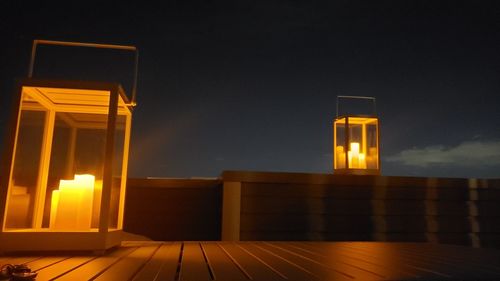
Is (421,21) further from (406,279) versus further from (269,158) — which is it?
(406,279)

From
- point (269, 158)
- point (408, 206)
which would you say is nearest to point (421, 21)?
point (269, 158)

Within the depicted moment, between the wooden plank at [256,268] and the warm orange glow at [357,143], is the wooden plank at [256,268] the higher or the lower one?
the lower one

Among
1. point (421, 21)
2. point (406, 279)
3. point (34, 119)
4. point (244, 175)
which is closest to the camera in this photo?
point (406, 279)

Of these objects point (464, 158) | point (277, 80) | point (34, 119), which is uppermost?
point (277, 80)

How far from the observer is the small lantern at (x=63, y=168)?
1908 mm

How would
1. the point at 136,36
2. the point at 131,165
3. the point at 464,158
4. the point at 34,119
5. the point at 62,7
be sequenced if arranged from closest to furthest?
the point at 34,119, the point at 131,165, the point at 62,7, the point at 136,36, the point at 464,158

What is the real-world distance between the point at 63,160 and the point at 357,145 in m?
3.49

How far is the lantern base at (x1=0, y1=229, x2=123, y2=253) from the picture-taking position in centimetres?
186

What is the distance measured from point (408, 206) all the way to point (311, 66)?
369 centimetres

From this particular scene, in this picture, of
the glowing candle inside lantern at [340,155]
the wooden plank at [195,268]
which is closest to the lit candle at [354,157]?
the glowing candle inside lantern at [340,155]

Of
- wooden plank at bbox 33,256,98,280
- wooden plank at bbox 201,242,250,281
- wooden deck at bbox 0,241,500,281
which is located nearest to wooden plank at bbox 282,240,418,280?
wooden deck at bbox 0,241,500,281

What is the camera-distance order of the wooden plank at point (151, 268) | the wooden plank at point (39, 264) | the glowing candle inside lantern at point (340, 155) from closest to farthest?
1. the wooden plank at point (151, 268)
2. the wooden plank at point (39, 264)
3. the glowing candle inside lantern at point (340, 155)

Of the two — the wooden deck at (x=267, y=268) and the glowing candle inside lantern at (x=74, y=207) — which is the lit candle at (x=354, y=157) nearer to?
the wooden deck at (x=267, y=268)

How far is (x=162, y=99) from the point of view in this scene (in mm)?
6090
